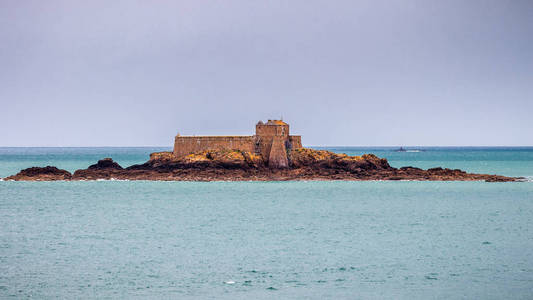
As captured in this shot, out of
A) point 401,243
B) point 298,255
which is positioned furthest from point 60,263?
point 401,243

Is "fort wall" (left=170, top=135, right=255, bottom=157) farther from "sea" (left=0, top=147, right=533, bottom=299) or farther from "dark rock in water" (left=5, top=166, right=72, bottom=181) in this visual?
"sea" (left=0, top=147, right=533, bottom=299)

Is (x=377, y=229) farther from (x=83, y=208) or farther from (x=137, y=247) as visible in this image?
(x=83, y=208)

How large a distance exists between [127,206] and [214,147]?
22.4 meters

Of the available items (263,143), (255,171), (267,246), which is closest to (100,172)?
(255,171)

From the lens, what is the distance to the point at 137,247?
82.5ft

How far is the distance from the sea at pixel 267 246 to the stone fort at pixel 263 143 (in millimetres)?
13950

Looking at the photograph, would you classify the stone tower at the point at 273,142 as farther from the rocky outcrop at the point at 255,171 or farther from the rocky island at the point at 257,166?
the rocky outcrop at the point at 255,171

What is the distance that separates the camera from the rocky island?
59.1 meters

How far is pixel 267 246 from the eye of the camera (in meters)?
25.4

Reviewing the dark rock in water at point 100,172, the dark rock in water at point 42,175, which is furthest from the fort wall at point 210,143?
the dark rock in water at point 42,175

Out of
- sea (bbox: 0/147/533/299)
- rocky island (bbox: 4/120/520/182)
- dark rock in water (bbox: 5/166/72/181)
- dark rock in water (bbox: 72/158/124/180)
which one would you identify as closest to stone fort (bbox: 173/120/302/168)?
rocky island (bbox: 4/120/520/182)

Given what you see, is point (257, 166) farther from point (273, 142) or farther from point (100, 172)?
point (100, 172)

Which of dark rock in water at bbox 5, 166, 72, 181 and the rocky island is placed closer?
the rocky island

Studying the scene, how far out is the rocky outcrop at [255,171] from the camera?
193 ft
